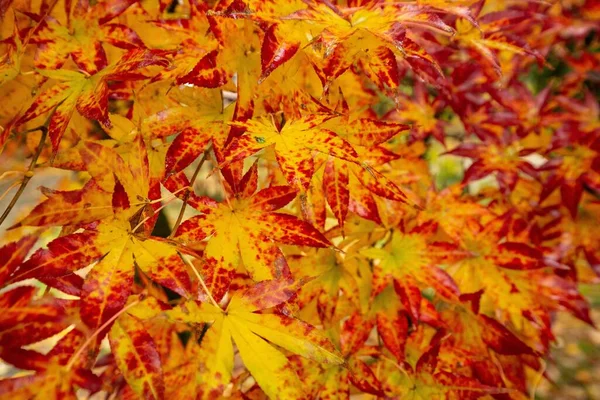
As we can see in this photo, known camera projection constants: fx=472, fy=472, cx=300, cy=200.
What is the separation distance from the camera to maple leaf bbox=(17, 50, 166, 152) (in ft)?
1.89

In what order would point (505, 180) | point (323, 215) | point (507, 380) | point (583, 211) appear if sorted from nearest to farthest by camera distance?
1. point (323, 215)
2. point (507, 380)
3. point (505, 180)
4. point (583, 211)

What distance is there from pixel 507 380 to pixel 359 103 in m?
0.61

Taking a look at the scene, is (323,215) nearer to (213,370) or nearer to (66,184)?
(213,370)

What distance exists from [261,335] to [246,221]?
16 centimetres

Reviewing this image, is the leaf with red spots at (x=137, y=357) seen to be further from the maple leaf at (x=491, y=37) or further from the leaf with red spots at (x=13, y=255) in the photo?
the maple leaf at (x=491, y=37)

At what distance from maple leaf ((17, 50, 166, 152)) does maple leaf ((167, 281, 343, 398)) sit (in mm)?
268

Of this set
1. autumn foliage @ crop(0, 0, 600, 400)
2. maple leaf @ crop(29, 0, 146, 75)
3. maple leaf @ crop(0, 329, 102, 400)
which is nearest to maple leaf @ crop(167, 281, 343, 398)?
autumn foliage @ crop(0, 0, 600, 400)

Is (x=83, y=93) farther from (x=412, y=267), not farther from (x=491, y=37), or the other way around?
(x=491, y=37)

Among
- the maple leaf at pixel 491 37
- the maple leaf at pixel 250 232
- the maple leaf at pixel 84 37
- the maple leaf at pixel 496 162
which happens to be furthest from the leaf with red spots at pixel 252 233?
the maple leaf at pixel 496 162

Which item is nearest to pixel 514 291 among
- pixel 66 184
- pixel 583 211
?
pixel 583 211

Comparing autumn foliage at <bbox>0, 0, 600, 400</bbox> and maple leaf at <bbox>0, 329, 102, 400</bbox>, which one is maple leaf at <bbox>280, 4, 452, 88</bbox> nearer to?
autumn foliage at <bbox>0, 0, 600, 400</bbox>

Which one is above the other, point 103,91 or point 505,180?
point 103,91

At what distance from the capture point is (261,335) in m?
0.58

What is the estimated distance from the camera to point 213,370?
57 cm
